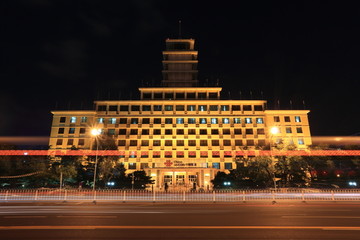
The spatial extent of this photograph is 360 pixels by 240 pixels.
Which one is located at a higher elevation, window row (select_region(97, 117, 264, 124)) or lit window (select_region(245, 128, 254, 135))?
window row (select_region(97, 117, 264, 124))

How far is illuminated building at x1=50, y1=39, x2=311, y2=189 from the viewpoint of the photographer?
54.7 metres

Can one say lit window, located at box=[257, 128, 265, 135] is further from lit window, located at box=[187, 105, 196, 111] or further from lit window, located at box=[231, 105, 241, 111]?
lit window, located at box=[187, 105, 196, 111]

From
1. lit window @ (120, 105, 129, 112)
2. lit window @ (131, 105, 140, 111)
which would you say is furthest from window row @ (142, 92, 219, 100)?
lit window @ (120, 105, 129, 112)

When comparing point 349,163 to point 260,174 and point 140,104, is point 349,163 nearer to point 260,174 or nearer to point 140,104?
point 260,174

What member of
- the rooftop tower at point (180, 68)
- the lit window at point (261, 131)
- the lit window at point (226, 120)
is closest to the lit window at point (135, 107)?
the rooftop tower at point (180, 68)

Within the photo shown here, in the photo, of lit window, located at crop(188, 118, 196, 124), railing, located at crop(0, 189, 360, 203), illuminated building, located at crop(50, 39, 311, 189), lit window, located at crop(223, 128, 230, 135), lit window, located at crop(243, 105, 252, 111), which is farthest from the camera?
lit window, located at crop(243, 105, 252, 111)

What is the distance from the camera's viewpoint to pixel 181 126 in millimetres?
56938

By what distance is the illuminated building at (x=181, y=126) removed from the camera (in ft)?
179

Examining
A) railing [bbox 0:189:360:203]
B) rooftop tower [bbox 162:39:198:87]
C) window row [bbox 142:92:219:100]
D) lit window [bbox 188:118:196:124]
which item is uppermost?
rooftop tower [bbox 162:39:198:87]

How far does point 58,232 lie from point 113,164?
36.3 meters

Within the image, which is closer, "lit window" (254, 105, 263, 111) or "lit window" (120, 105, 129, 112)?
"lit window" (120, 105, 129, 112)

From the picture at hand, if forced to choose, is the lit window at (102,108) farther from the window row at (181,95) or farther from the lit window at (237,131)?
the lit window at (237,131)

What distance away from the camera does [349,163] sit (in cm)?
4575

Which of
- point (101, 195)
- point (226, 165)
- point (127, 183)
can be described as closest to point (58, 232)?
point (101, 195)
